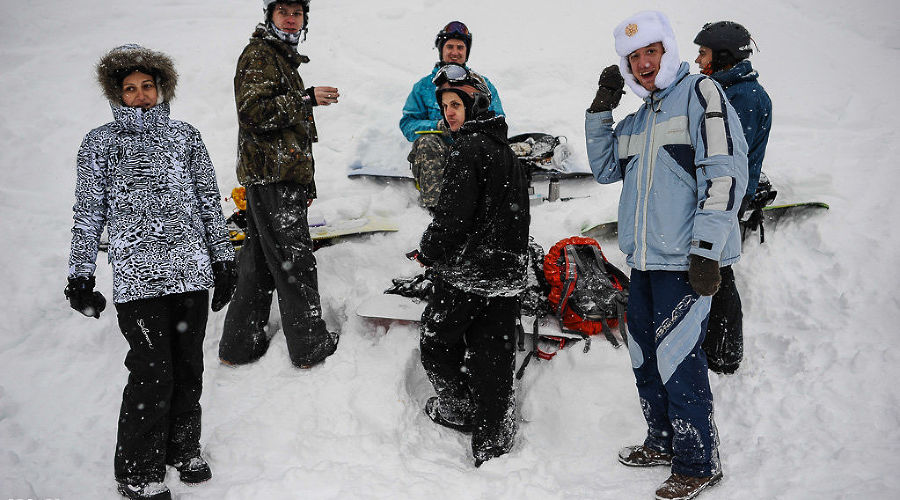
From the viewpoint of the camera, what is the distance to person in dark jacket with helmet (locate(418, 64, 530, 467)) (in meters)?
3.14

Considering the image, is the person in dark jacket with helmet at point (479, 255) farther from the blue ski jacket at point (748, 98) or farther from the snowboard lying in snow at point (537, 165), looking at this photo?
the snowboard lying in snow at point (537, 165)

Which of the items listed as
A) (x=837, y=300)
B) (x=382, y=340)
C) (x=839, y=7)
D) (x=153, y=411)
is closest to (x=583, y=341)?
(x=382, y=340)

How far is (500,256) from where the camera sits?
3230mm

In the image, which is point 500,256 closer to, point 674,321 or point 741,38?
point 674,321

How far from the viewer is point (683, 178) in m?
2.83

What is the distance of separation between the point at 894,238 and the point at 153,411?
560 centimetres

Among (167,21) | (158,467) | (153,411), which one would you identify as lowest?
(158,467)

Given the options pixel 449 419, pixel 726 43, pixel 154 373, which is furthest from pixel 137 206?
pixel 726 43

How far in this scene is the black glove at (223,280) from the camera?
3.12 meters

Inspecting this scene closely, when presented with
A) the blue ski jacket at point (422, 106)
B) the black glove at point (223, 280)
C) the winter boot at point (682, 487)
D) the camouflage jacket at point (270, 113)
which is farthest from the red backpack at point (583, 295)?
the black glove at point (223, 280)

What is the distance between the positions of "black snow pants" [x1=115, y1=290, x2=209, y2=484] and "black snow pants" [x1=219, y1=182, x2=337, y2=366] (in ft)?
2.80

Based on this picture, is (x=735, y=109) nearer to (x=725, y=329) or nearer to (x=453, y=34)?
(x=725, y=329)

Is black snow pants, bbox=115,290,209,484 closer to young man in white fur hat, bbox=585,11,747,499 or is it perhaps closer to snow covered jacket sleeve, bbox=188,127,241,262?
snow covered jacket sleeve, bbox=188,127,241,262

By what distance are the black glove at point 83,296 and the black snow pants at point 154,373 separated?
17 cm
